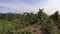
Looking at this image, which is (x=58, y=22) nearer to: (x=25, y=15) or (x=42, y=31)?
(x=42, y=31)

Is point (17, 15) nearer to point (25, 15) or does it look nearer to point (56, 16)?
point (25, 15)

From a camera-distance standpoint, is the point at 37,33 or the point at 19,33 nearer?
the point at 19,33

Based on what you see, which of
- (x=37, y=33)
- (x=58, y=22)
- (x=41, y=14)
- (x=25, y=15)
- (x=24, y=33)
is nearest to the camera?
(x=24, y=33)

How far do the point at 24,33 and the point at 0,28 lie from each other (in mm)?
2611

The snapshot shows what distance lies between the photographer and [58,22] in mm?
18406

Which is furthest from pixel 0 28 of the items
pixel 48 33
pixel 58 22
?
pixel 58 22

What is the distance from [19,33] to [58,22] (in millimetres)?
5682

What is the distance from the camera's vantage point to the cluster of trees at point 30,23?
1462 centimetres

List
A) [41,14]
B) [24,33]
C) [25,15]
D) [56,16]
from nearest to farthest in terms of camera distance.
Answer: [24,33]
[56,16]
[41,14]
[25,15]

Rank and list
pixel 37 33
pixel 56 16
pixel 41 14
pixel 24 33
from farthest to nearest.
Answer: pixel 41 14 < pixel 56 16 < pixel 37 33 < pixel 24 33

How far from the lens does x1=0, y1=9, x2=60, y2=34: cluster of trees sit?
1462 centimetres

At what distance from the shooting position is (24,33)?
1380 cm

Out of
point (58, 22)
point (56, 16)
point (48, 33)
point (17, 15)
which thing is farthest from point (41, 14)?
point (48, 33)

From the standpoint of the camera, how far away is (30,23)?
2180 centimetres
